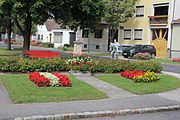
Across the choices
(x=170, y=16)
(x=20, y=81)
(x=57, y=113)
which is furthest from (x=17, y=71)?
(x=170, y=16)

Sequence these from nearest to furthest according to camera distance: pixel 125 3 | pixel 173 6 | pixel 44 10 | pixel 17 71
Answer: pixel 17 71 → pixel 44 10 → pixel 173 6 → pixel 125 3

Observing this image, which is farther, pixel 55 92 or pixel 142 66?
pixel 142 66

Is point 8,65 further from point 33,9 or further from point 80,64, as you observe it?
point 33,9

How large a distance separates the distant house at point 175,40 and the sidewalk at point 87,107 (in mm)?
26666

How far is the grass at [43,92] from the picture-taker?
9.23 m

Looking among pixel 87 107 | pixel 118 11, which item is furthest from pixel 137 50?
pixel 87 107

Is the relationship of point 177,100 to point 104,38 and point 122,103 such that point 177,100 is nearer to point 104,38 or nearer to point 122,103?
point 122,103

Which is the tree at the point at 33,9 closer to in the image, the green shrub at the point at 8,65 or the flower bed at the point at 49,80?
the green shrub at the point at 8,65

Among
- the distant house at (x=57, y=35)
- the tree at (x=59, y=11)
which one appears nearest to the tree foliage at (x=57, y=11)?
the tree at (x=59, y=11)

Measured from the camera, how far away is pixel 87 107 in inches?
340

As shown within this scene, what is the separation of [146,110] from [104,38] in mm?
39818

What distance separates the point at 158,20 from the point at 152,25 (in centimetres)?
118

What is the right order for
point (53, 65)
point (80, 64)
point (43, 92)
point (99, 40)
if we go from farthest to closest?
point (99, 40), point (80, 64), point (53, 65), point (43, 92)

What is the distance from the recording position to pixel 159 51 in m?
39.1
